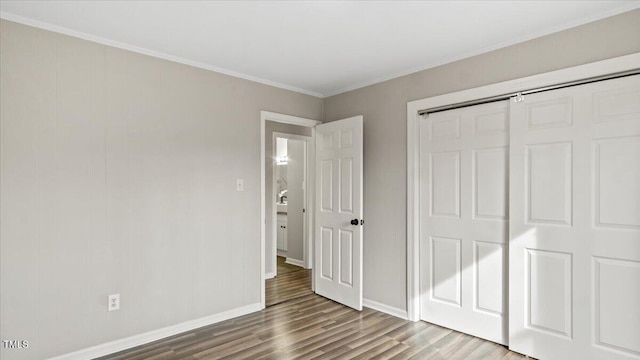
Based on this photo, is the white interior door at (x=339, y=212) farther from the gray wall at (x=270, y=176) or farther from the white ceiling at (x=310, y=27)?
the gray wall at (x=270, y=176)

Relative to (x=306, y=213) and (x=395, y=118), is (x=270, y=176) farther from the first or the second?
(x=395, y=118)

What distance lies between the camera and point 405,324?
11.1 ft

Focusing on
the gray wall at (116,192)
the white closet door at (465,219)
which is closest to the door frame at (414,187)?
the white closet door at (465,219)

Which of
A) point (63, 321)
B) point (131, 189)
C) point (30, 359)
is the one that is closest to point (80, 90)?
point (131, 189)

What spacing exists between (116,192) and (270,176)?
2602 millimetres

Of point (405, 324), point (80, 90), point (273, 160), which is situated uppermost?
point (80, 90)

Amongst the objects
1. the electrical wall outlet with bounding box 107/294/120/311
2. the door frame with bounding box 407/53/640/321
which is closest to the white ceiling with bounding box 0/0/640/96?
the door frame with bounding box 407/53/640/321

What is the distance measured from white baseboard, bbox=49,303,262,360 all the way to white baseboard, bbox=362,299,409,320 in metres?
1.16

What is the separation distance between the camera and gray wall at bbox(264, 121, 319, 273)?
5.14 m

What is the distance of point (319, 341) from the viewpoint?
3000 mm

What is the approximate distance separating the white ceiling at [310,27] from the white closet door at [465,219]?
0.64 metres

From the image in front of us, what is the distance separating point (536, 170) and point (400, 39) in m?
1.45

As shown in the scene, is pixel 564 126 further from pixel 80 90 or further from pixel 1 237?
pixel 1 237

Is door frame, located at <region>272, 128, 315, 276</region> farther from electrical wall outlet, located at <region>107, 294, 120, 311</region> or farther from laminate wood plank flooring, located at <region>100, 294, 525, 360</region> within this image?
electrical wall outlet, located at <region>107, 294, 120, 311</region>
